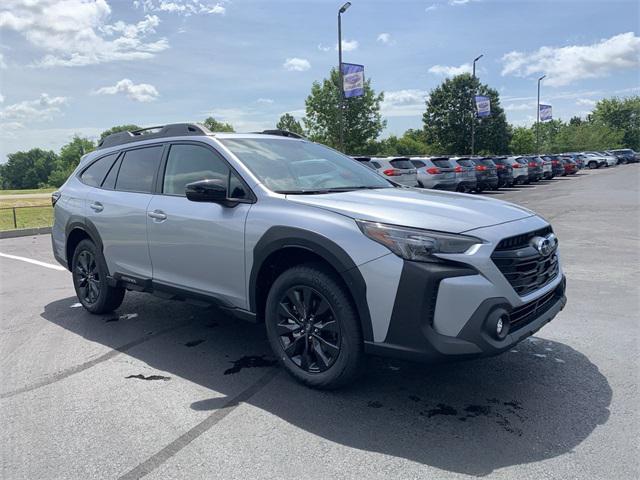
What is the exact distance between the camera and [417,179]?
62.5 ft

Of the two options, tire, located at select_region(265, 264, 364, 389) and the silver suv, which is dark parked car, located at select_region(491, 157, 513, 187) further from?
tire, located at select_region(265, 264, 364, 389)

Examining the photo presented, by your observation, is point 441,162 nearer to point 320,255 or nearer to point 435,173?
point 435,173

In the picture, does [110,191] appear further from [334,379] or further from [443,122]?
[443,122]

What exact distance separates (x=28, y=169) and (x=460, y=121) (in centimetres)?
9512

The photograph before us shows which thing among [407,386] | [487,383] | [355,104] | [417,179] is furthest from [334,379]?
[355,104]

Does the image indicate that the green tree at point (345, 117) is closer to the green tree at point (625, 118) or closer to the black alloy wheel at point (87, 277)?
the black alloy wheel at point (87, 277)

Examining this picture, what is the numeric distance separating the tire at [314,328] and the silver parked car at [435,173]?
15910mm

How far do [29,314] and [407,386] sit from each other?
4.31m

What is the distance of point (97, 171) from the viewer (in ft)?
18.4

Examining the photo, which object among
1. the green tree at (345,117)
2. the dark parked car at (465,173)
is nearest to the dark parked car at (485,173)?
the dark parked car at (465,173)

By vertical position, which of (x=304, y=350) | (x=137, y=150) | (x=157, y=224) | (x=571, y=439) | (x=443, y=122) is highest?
(x=443, y=122)

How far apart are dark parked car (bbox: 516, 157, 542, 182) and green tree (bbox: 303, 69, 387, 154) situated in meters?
23.7

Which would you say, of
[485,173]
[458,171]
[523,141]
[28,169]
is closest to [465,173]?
[458,171]

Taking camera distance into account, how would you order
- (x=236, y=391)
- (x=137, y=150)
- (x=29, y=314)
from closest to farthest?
(x=236, y=391)
(x=137, y=150)
(x=29, y=314)
